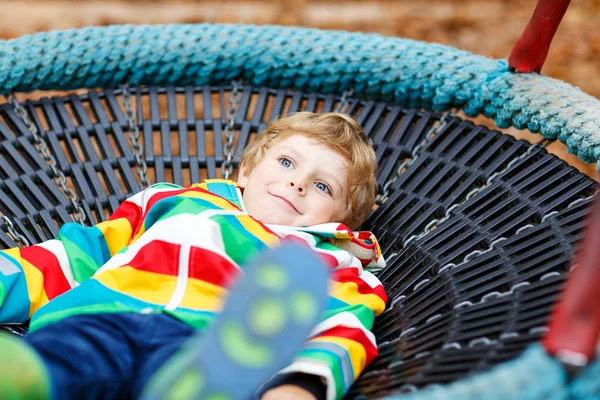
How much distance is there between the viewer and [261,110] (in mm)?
1447

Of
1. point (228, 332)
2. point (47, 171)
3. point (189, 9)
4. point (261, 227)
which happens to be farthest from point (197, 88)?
point (189, 9)

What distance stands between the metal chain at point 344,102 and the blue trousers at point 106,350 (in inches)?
25.4

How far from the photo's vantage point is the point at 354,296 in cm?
A: 100

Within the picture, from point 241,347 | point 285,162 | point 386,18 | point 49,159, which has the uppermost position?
point 241,347

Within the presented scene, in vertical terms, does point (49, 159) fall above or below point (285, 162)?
below

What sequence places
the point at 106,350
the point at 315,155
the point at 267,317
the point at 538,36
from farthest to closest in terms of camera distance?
1. the point at 538,36
2. the point at 315,155
3. the point at 106,350
4. the point at 267,317

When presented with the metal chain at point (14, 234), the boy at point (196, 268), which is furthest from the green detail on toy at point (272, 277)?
the metal chain at point (14, 234)

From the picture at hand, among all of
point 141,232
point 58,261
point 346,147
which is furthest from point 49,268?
point 346,147

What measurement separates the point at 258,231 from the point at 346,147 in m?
0.24

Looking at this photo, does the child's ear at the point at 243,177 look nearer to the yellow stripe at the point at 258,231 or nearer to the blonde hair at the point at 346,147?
the blonde hair at the point at 346,147

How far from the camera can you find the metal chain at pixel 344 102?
1.43m

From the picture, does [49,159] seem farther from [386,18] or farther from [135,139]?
[386,18]

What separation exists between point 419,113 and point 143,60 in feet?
1.68

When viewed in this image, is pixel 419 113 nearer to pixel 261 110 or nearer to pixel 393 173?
pixel 393 173
